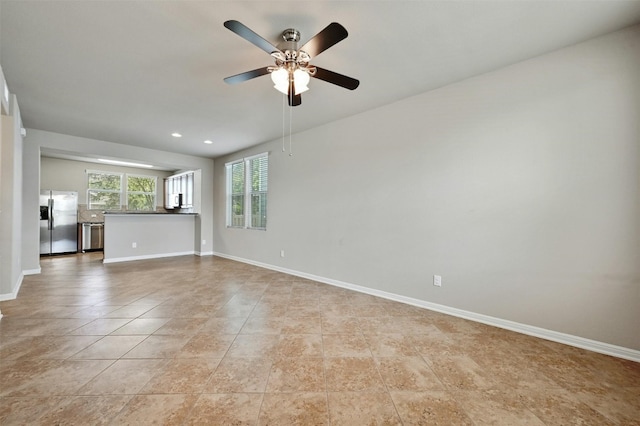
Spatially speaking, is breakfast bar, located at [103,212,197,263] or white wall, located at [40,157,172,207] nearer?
breakfast bar, located at [103,212,197,263]

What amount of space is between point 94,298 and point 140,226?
3227 mm

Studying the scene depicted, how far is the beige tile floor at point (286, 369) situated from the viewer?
1.40 metres

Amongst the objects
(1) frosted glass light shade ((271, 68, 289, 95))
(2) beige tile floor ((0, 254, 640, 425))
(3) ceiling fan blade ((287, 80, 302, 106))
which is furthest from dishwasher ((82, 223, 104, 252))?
(1) frosted glass light shade ((271, 68, 289, 95))

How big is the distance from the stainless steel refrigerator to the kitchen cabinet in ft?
6.98

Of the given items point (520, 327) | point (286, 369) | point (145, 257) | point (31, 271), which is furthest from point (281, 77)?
point (145, 257)

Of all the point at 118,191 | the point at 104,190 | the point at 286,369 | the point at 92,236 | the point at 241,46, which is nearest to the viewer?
the point at 286,369

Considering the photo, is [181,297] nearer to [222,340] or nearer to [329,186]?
[222,340]

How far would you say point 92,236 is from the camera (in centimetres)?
687

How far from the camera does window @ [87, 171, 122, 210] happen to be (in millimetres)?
7040

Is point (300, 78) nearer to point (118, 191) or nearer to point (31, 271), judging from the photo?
point (31, 271)

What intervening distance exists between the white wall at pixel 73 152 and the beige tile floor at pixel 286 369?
6.15 feet

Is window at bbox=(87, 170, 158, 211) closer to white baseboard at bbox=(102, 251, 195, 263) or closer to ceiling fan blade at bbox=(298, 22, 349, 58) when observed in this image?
white baseboard at bbox=(102, 251, 195, 263)

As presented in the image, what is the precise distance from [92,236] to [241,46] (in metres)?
7.65

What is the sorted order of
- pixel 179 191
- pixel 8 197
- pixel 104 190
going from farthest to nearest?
1. pixel 179 191
2. pixel 104 190
3. pixel 8 197
